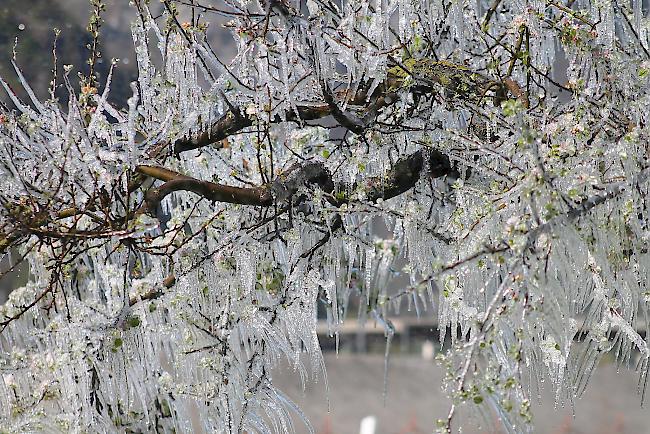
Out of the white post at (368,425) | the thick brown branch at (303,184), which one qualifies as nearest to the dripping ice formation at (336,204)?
the thick brown branch at (303,184)

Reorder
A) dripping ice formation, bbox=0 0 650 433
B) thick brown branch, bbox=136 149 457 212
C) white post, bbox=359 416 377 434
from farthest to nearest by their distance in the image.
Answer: white post, bbox=359 416 377 434
thick brown branch, bbox=136 149 457 212
dripping ice formation, bbox=0 0 650 433

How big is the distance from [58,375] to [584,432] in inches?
243

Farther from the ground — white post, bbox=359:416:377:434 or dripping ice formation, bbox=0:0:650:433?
dripping ice formation, bbox=0:0:650:433

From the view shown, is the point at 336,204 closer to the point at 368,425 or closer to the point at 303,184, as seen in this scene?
the point at 303,184

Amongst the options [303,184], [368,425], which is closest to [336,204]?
[303,184]

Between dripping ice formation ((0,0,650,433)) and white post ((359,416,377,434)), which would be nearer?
dripping ice formation ((0,0,650,433))

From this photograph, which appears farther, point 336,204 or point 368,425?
point 368,425

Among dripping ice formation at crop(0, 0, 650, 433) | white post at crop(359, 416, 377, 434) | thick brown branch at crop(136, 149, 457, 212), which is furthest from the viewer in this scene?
white post at crop(359, 416, 377, 434)

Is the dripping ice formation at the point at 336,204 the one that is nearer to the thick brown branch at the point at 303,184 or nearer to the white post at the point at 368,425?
the thick brown branch at the point at 303,184

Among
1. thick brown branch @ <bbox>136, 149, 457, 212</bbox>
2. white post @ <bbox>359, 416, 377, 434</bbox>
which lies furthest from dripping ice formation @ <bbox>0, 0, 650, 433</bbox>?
white post @ <bbox>359, 416, 377, 434</bbox>

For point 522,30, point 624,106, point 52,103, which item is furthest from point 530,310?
point 52,103

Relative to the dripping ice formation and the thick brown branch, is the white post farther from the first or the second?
the thick brown branch

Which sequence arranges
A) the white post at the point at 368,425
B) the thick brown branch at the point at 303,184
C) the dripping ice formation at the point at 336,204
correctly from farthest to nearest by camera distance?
1. the white post at the point at 368,425
2. the thick brown branch at the point at 303,184
3. the dripping ice formation at the point at 336,204

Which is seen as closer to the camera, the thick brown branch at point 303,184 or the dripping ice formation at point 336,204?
the dripping ice formation at point 336,204
